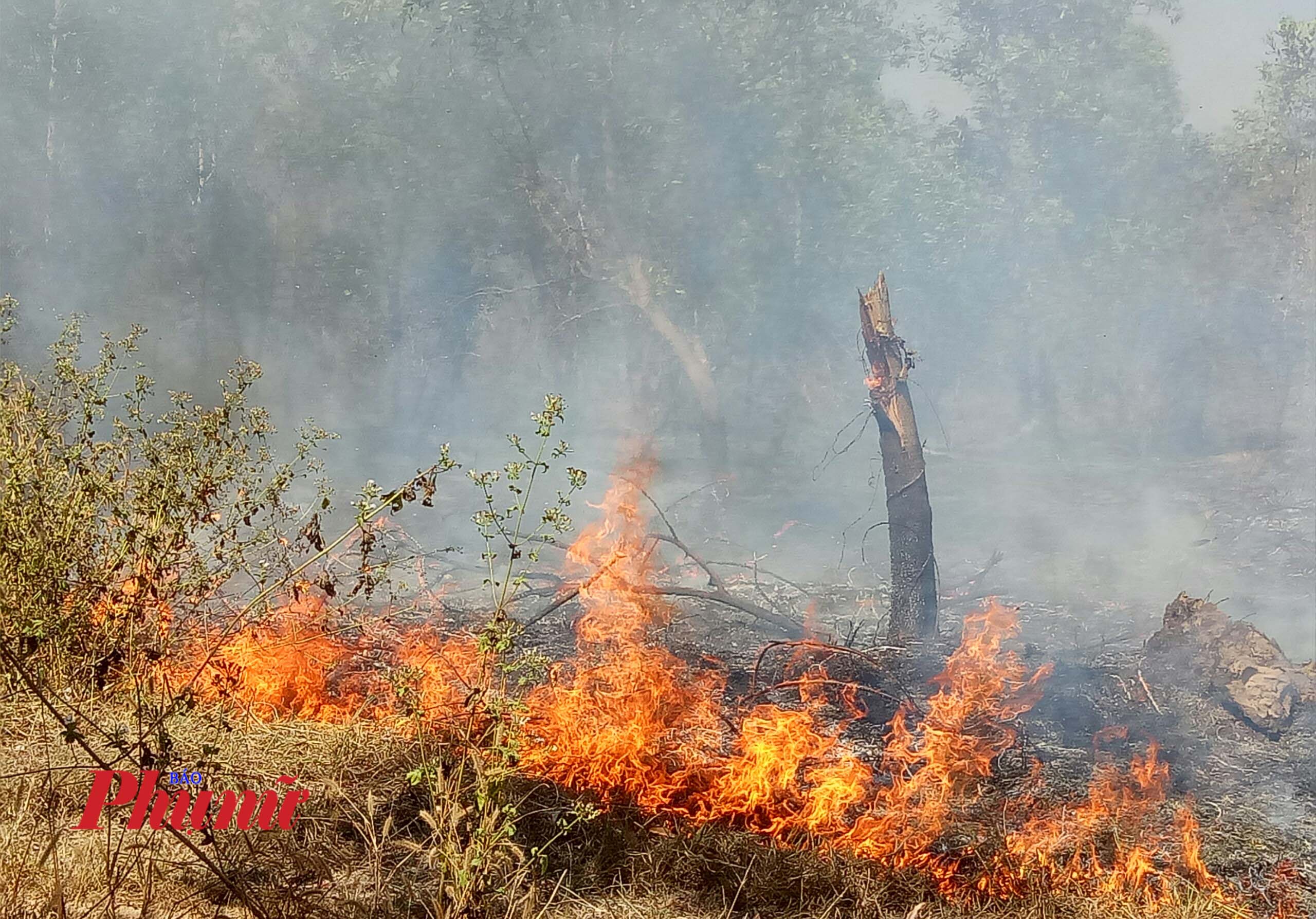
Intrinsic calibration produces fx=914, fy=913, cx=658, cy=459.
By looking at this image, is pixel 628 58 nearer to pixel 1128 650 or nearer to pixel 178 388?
pixel 178 388

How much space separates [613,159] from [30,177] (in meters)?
8.42

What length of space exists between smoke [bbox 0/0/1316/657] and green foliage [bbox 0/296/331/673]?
27.1ft

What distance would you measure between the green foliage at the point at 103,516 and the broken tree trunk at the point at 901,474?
3424 millimetres

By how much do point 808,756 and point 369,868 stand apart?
1860 millimetres

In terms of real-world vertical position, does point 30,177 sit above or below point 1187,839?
above

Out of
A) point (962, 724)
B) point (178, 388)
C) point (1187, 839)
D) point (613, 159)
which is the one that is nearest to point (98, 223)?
point (178, 388)

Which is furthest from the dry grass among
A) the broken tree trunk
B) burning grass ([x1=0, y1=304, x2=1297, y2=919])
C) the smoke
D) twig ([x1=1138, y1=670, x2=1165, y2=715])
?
the smoke

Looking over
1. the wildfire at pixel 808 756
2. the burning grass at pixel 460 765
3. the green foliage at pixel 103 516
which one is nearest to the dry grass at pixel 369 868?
the burning grass at pixel 460 765

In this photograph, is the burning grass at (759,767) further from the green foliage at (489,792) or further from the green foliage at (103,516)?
the green foliage at (103,516)

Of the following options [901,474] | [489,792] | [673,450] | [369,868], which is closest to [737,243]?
[673,450]

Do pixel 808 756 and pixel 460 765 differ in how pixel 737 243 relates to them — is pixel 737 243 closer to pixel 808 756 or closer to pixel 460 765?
pixel 808 756

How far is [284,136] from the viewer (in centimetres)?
1400

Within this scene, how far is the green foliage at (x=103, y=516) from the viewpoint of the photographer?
275 centimetres

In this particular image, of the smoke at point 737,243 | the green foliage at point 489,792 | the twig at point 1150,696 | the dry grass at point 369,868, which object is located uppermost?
the smoke at point 737,243
